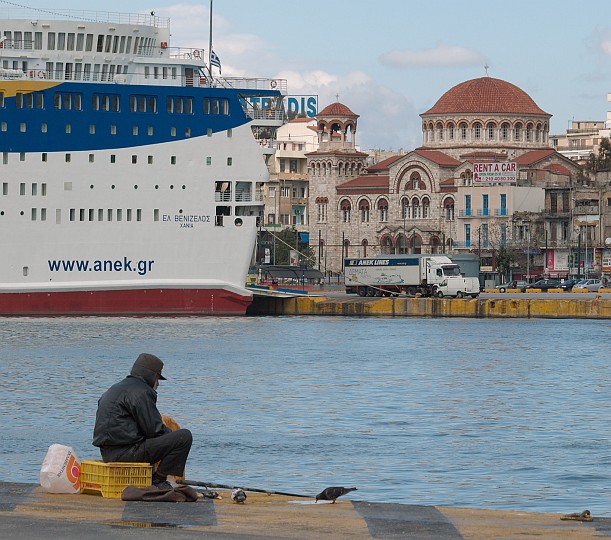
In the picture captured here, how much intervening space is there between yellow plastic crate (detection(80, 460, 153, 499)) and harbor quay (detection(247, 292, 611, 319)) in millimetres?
53077

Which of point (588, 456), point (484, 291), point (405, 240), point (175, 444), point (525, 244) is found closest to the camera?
point (175, 444)

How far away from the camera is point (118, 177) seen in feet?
199

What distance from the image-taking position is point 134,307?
61125mm

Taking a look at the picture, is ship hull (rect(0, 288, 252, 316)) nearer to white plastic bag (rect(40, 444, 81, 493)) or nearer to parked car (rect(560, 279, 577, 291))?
parked car (rect(560, 279, 577, 291))

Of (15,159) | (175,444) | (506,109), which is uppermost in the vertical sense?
(506,109)

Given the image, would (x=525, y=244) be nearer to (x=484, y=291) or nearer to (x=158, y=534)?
(x=484, y=291)

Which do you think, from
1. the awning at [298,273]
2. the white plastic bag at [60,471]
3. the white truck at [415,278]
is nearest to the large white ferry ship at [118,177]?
the white truck at [415,278]

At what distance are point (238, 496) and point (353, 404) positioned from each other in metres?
16.5

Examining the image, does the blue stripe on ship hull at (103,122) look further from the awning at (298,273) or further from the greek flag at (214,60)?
the awning at (298,273)

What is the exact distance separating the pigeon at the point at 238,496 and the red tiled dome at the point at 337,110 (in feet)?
438

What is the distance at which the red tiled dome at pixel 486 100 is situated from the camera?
142875mm

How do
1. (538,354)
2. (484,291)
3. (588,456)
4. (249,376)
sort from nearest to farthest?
(588,456), (249,376), (538,354), (484,291)

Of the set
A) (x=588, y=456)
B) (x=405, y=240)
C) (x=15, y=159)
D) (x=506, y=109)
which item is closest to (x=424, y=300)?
(x=15, y=159)

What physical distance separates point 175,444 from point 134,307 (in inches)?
1818
